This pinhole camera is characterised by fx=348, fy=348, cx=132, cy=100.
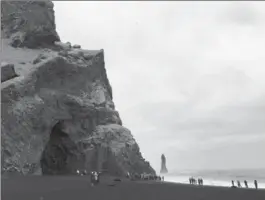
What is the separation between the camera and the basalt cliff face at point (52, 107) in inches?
2010

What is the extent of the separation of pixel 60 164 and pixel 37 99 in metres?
13.5

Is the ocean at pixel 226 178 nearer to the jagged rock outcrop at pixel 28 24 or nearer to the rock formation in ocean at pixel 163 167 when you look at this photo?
the jagged rock outcrop at pixel 28 24

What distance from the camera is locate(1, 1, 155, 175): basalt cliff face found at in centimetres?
5106

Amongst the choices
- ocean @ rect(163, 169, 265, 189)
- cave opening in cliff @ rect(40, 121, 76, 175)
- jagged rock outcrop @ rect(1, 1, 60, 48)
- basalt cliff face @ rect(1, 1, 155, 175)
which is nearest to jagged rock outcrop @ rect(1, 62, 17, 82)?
basalt cliff face @ rect(1, 1, 155, 175)

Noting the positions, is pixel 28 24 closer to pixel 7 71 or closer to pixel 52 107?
pixel 7 71

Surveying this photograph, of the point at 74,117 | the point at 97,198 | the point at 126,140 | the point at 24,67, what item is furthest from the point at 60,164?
the point at 97,198

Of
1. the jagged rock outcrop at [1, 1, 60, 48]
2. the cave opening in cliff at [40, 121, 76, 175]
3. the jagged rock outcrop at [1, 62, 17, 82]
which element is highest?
the jagged rock outcrop at [1, 1, 60, 48]

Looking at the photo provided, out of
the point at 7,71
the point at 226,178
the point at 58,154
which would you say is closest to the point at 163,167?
the point at 226,178

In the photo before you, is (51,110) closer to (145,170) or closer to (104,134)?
(104,134)

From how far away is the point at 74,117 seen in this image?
6028 cm

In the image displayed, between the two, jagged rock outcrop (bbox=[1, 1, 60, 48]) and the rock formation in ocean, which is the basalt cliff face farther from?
the rock formation in ocean

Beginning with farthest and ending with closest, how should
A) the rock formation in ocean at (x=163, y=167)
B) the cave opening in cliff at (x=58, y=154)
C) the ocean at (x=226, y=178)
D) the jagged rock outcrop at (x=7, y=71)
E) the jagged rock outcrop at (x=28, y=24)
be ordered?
the rock formation in ocean at (x=163, y=167)
the jagged rock outcrop at (x=28, y=24)
the ocean at (x=226, y=178)
the cave opening in cliff at (x=58, y=154)
the jagged rock outcrop at (x=7, y=71)

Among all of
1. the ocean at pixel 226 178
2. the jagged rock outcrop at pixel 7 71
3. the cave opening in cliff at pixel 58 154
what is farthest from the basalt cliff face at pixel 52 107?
the ocean at pixel 226 178

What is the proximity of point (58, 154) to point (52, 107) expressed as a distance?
10292 millimetres
